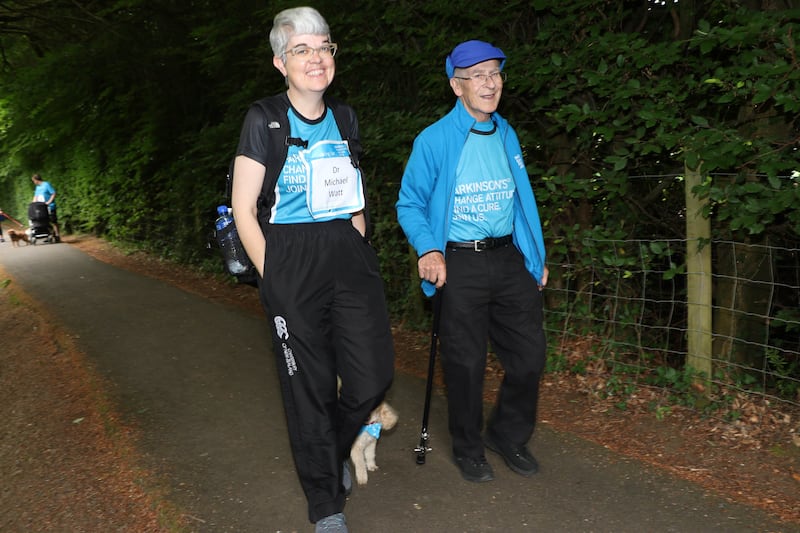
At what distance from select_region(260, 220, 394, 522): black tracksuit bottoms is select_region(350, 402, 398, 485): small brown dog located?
34 cm

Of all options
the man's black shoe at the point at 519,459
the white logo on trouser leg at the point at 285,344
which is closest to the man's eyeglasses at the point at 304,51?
the white logo on trouser leg at the point at 285,344

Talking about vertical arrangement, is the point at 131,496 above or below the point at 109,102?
below

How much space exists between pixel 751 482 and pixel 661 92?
2.46 metres

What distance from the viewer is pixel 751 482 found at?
3867 mm

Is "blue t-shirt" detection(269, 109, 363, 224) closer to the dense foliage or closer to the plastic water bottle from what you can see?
the plastic water bottle

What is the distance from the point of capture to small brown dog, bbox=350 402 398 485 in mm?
3857

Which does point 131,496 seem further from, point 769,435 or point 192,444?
point 769,435

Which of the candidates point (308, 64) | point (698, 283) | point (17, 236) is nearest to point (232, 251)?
point (308, 64)

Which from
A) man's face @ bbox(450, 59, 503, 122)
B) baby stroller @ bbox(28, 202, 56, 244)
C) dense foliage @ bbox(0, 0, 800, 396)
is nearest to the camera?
man's face @ bbox(450, 59, 503, 122)

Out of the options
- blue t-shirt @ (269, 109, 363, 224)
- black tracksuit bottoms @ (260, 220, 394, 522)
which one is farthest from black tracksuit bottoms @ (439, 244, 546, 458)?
blue t-shirt @ (269, 109, 363, 224)

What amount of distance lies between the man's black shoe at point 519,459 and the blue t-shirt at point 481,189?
4.11 feet

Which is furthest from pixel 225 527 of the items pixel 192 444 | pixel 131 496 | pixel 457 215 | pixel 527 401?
pixel 457 215

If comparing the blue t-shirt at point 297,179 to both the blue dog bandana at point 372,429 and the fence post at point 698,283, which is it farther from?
the fence post at point 698,283

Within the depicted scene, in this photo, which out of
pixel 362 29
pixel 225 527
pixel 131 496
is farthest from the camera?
pixel 362 29
